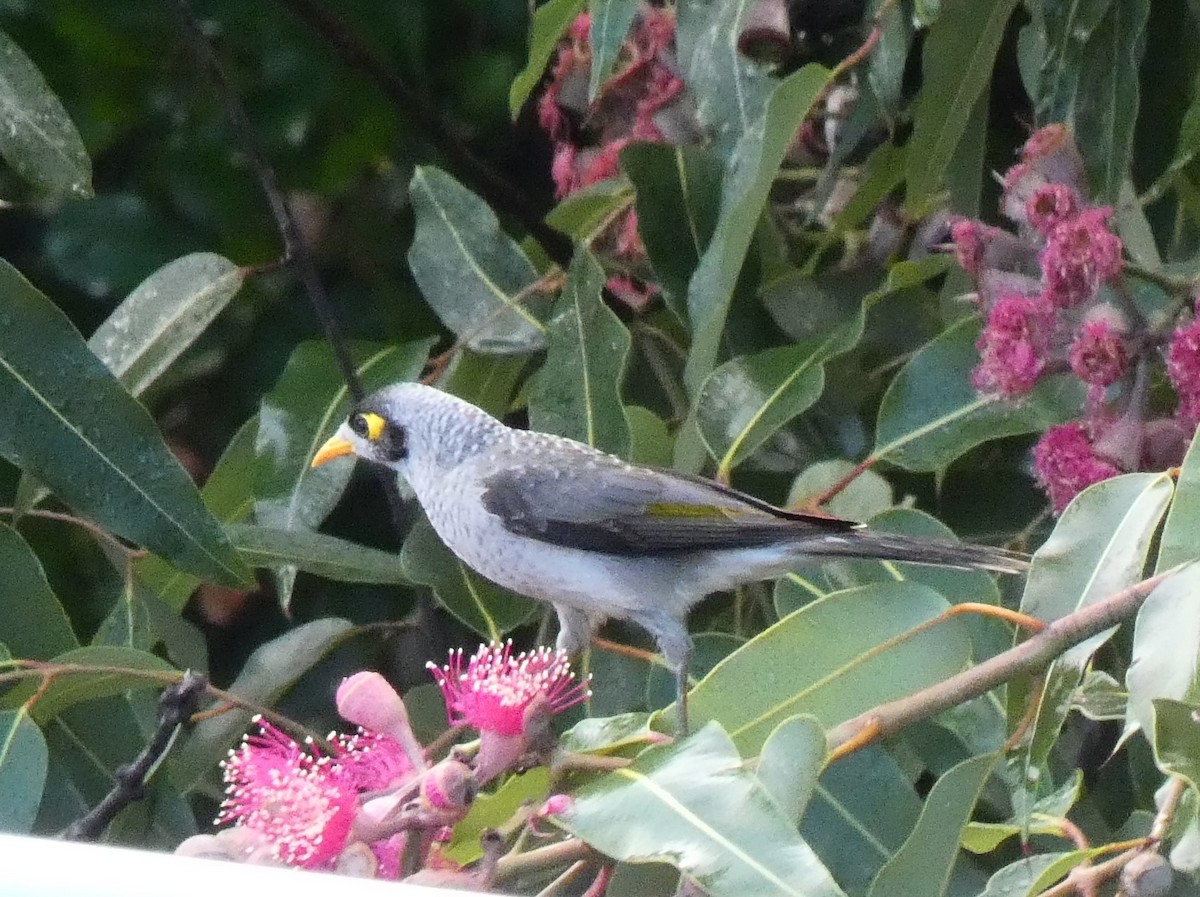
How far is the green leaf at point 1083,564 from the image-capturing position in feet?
3.13

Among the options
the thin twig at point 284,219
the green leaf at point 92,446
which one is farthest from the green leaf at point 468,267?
the green leaf at point 92,446

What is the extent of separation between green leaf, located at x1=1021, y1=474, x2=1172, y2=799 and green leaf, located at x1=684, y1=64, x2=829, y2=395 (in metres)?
0.40

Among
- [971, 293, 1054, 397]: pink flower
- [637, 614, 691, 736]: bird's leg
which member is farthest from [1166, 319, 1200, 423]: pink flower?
[637, 614, 691, 736]: bird's leg

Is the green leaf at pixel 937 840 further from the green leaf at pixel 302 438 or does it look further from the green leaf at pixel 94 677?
the green leaf at pixel 302 438

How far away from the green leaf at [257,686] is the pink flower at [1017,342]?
2.23 ft

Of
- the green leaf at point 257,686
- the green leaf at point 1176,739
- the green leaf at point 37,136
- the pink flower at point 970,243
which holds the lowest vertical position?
the green leaf at point 257,686

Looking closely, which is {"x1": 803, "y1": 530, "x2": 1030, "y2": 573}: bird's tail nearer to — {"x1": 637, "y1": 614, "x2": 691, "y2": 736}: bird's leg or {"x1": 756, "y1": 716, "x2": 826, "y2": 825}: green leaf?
{"x1": 637, "y1": 614, "x2": 691, "y2": 736}: bird's leg

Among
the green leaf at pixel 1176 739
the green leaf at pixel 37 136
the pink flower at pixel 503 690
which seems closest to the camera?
the green leaf at pixel 1176 739

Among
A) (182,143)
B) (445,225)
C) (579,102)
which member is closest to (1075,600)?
(445,225)

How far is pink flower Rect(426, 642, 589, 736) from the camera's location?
0.86 meters

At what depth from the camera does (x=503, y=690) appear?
88 centimetres

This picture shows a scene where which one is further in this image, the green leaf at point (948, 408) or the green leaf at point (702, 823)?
the green leaf at point (948, 408)

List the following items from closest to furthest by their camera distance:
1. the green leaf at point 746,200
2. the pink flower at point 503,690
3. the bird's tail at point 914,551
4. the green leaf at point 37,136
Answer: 1. the pink flower at point 503,690
2. the bird's tail at point 914,551
3. the green leaf at point 746,200
4. the green leaf at point 37,136

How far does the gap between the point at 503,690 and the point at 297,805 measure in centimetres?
13
